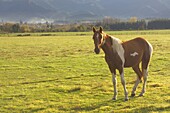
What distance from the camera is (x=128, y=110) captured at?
411 inches

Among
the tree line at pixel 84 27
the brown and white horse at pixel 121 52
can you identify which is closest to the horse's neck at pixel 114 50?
the brown and white horse at pixel 121 52

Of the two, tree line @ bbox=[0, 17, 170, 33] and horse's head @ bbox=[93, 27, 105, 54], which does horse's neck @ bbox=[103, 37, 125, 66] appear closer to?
horse's head @ bbox=[93, 27, 105, 54]

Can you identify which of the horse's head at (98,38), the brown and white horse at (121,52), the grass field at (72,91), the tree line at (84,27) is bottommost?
the tree line at (84,27)

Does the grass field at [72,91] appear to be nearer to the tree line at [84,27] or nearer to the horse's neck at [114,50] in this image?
the horse's neck at [114,50]

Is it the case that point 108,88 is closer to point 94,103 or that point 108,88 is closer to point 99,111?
point 94,103

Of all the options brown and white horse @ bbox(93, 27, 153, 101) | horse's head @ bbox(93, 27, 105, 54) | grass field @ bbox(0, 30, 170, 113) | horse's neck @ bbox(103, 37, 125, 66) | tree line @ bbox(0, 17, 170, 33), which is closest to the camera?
horse's head @ bbox(93, 27, 105, 54)

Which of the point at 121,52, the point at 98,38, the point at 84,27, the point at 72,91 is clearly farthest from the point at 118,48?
the point at 84,27

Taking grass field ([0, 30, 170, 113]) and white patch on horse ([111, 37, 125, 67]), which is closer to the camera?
grass field ([0, 30, 170, 113])

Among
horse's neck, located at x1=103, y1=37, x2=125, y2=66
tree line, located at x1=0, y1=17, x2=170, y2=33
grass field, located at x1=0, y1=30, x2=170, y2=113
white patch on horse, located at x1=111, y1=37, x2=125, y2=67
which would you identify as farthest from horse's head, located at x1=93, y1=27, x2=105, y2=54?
tree line, located at x1=0, y1=17, x2=170, y2=33

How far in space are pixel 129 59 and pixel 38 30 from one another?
341 ft

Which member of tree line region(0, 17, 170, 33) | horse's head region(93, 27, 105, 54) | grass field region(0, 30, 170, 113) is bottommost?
tree line region(0, 17, 170, 33)

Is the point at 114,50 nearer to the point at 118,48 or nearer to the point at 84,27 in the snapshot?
the point at 118,48

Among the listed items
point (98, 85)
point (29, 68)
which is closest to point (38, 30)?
point (29, 68)

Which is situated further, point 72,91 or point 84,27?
point 84,27
